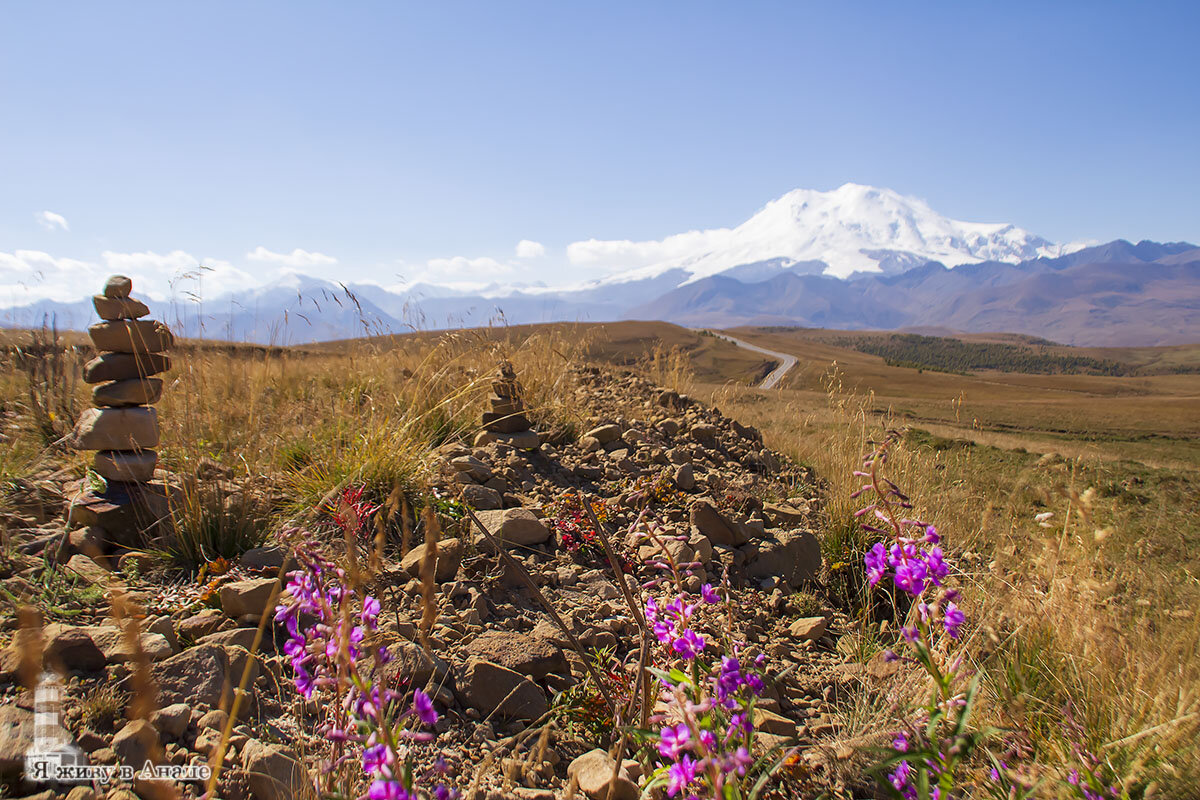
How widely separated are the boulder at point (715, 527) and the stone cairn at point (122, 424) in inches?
118

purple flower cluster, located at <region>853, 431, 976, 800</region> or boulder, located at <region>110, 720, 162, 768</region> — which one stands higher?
purple flower cluster, located at <region>853, 431, 976, 800</region>

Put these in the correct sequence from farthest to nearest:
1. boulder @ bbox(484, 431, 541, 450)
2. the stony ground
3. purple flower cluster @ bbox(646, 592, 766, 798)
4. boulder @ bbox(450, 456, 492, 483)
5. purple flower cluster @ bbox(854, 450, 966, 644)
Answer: boulder @ bbox(484, 431, 541, 450)
boulder @ bbox(450, 456, 492, 483)
the stony ground
purple flower cluster @ bbox(854, 450, 966, 644)
purple flower cluster @ bbox(646, 592, 766, 798)

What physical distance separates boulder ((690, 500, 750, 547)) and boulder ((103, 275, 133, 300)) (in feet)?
11.6

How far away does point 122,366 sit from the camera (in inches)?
130

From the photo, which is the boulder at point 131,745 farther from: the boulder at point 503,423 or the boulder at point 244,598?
the boulder at point 503,423

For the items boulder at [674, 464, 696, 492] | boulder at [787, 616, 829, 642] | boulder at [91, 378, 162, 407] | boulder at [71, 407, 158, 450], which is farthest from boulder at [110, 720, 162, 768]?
boulder at [674, 464, 696, 492]

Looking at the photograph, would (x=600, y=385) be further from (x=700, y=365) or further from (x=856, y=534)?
(x=700, y=365)

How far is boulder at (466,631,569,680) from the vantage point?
243 cm

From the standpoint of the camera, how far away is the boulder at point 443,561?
296cm

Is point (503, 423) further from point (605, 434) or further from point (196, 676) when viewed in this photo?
point (196, 676)

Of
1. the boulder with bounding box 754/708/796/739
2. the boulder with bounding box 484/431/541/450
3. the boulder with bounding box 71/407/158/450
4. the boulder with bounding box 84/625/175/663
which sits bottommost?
the boulder with bounding box 754/708/796/739

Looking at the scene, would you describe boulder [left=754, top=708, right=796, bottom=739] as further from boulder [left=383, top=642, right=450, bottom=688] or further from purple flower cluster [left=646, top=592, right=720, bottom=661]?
boulder [left=383, top=642, right=450, bottom=688]

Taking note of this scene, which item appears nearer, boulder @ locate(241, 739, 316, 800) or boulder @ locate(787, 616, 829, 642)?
boulder @ locate(241, 739, 316, 800)

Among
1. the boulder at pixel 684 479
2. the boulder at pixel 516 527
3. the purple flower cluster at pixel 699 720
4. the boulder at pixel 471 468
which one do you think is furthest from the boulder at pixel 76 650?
the boulder at pixel 684 479
